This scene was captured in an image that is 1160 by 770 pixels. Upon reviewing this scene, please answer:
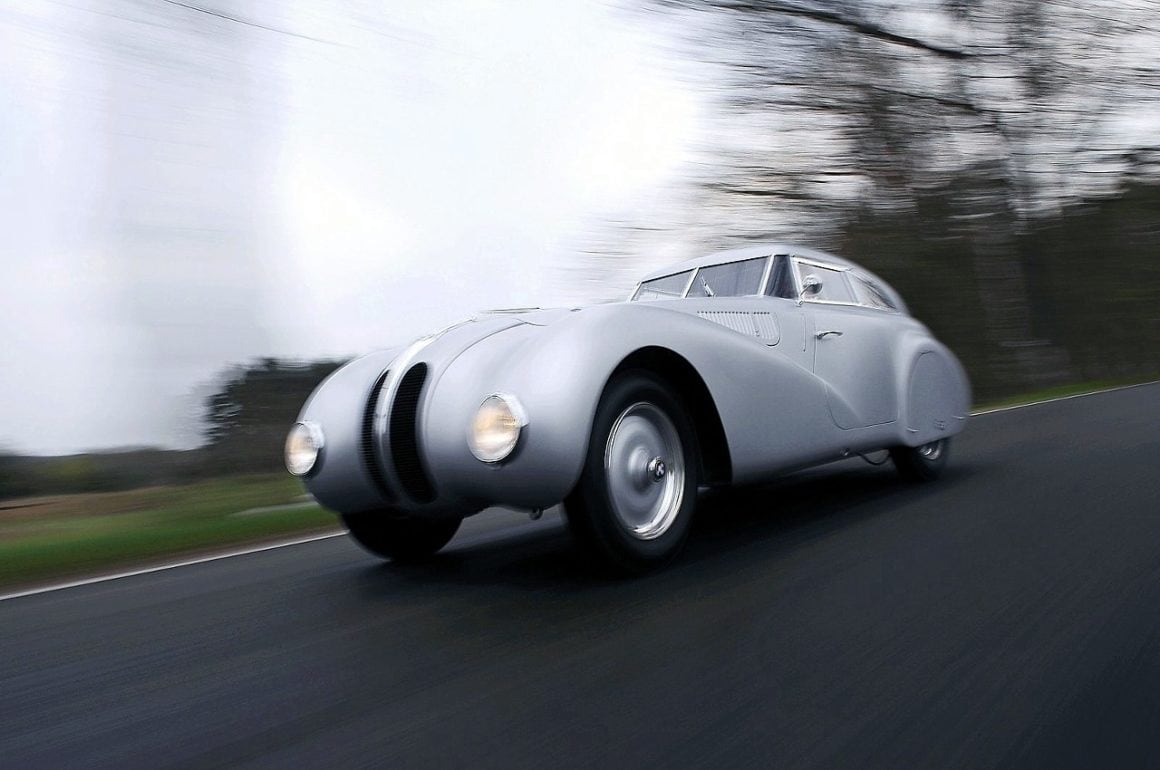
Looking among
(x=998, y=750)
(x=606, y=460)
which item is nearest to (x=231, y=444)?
(x=606, y=460)

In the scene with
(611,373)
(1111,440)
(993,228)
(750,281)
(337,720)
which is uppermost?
(993,228)

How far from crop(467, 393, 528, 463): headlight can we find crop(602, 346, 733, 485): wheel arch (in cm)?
60

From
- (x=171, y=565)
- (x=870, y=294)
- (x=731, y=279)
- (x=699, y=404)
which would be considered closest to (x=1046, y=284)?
(x=870, y=294)

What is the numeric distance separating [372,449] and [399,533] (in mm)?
703

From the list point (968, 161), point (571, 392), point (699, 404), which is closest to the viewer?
point (571, 392)

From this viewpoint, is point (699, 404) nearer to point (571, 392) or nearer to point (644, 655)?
point (571, 392)

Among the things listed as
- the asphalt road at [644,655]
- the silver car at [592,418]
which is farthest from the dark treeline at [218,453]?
the silver car at [592,418]

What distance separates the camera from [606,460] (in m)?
3.34

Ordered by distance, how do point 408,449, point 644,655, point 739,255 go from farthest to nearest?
1. point 739,255
2. point 408,449
3. point 644,655

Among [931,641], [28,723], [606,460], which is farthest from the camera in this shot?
[606,460]

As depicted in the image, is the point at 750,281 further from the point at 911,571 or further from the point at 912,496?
the point at 911,571

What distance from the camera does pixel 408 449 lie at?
358 centimetres

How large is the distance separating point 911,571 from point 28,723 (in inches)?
108

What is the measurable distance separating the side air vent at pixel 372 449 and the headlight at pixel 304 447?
9.0 inches
